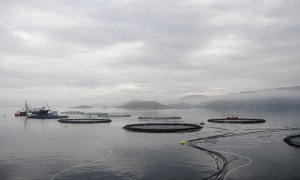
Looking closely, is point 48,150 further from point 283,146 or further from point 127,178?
point 283,146

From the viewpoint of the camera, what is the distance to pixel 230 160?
50156 mm

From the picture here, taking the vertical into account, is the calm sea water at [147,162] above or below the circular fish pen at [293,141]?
below

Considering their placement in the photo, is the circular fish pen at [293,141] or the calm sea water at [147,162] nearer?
the calm sea water at [147,162]

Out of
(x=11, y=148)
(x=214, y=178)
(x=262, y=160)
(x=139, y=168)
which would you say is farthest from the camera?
(x=11, y=148)

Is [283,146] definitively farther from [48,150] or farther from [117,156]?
[48,150]

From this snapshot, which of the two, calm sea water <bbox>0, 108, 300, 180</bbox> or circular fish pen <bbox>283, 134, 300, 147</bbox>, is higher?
circular fish pen <bbox>283, 134, 300, 147</bbox>

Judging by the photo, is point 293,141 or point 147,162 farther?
point 293,141

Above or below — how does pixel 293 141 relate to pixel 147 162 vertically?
above

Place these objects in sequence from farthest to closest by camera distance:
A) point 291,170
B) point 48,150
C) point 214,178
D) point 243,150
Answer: point 48,150 → point 243,150 → point 291,170 → point 214,178

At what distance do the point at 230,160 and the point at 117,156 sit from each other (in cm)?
2172

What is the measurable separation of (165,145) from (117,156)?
58.3 feet

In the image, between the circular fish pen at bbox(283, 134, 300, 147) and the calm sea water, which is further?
the circular fish pen at bbox(283, 134, 300, 147)

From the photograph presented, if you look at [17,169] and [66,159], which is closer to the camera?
[17,169]

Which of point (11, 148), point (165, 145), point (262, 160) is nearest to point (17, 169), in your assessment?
point (11, 148)
